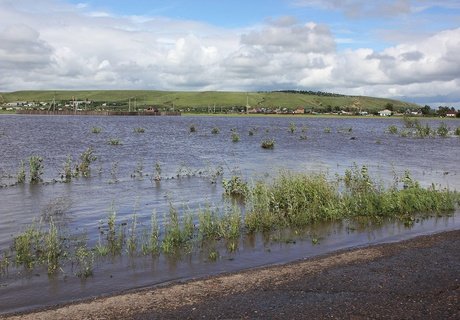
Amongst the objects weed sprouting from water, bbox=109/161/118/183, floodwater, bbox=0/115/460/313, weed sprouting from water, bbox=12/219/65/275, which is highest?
weed sprouting from water, bbox=12/219/65/275

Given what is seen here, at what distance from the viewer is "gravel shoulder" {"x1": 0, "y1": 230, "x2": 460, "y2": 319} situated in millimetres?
9422

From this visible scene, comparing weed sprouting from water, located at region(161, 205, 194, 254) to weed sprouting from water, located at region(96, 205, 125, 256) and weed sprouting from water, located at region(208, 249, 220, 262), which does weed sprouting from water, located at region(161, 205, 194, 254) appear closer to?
weed sprouting from water, located at region(208, 249, 220, 262)

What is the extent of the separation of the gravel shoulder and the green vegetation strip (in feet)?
9.17

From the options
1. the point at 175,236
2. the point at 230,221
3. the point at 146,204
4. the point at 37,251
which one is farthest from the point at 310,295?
the point at 146,204

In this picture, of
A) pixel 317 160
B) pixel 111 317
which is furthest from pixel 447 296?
pixel 317 160

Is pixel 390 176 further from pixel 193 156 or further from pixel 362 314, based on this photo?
pixel 362 314

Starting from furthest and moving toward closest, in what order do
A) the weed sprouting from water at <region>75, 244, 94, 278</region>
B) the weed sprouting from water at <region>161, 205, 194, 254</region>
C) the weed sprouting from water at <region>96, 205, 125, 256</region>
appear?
the weed sprouting from water at <region>161, 205, 194, 254</region> → the weed sprouting from water at <region>96, 205, 125, 256</region> → the weed sprouting from water at <region>75, 244, 94, 278</region>

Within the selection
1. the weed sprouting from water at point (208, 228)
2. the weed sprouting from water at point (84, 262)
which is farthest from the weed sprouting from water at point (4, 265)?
the weed sprouting from water at point (208, 228)

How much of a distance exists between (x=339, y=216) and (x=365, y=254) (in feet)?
17.5

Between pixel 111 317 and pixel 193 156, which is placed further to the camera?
pixel 193 156

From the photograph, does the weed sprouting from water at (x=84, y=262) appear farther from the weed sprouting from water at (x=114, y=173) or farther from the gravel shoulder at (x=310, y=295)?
the weed sprouting from water at (x=114, y=173)

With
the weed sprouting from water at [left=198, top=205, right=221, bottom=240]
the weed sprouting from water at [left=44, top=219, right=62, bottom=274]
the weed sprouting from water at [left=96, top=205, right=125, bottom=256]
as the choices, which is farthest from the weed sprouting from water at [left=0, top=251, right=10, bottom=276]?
the weed sprouting from water at [left=198, top=205, right=221, bottom=240]

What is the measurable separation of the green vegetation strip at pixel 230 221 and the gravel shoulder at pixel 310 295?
2.79 m

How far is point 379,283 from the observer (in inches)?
440
